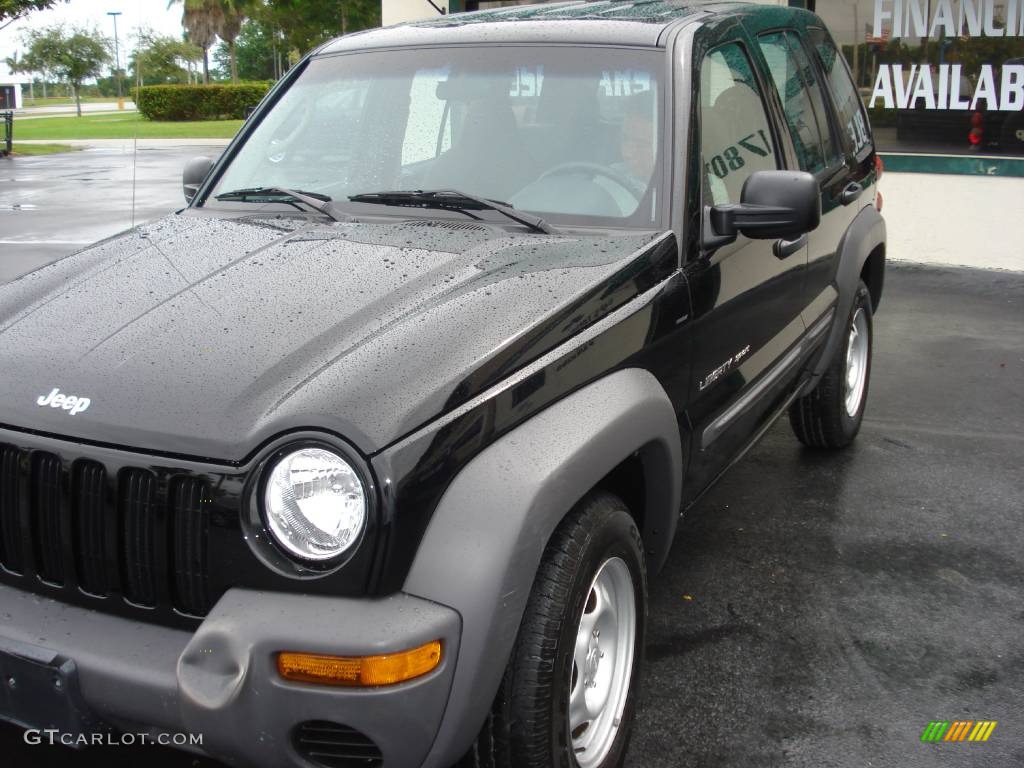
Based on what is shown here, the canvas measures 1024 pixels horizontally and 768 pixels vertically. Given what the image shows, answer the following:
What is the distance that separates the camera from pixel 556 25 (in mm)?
3477

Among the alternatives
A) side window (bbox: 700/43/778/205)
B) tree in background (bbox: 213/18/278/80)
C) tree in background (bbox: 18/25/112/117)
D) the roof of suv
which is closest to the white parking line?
the roof of suv

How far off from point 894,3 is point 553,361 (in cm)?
884

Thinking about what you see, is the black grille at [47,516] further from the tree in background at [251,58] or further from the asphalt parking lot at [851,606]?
the tree in background at [251,58]

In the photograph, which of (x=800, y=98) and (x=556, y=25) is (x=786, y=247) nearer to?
(x=800, y=98)

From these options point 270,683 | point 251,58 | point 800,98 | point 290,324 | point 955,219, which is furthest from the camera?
point 251,58

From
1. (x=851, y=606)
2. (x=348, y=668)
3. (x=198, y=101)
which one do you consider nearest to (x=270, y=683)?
(x=348, y=668)

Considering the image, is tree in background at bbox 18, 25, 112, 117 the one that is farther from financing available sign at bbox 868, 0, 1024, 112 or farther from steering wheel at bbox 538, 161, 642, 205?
steering wheel at bbox 538, 161, 642, 205

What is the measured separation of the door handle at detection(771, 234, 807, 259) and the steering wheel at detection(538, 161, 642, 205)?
0.74 m

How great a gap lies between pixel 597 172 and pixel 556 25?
608 millimetres

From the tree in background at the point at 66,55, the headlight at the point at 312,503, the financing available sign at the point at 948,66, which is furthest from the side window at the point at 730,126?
the tree in background at the point at 66,55

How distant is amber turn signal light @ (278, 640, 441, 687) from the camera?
1940mm

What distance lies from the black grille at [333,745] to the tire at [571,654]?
0.94 feet

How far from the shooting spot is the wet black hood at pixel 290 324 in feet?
6.98

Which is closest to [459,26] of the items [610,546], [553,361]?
[553,361]
